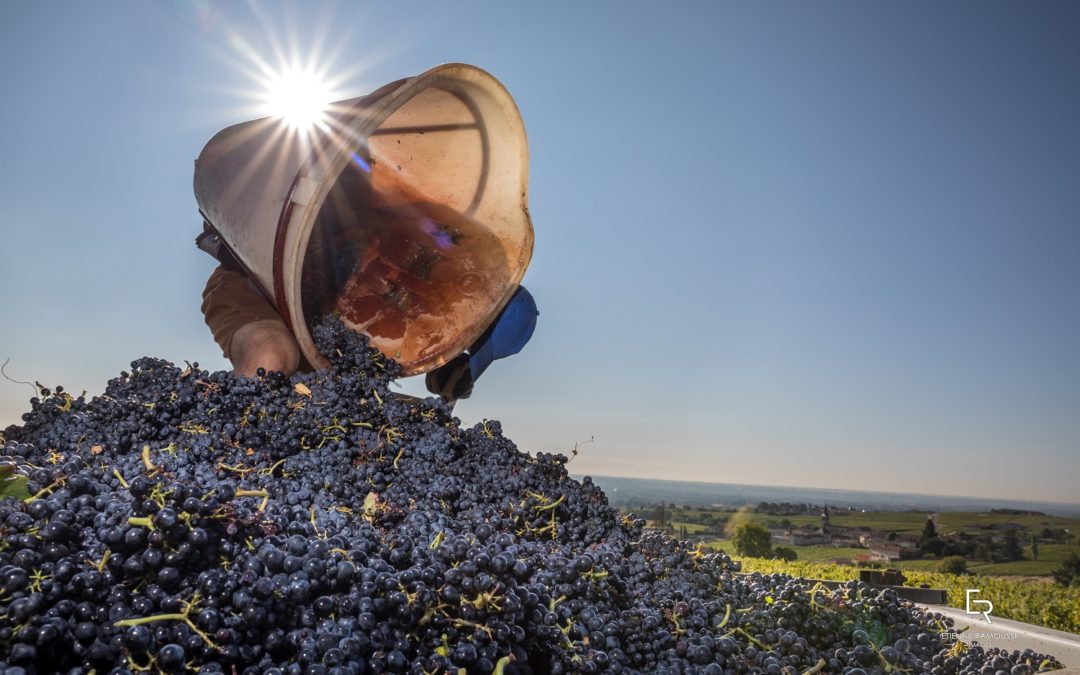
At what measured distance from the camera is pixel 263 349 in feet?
8.25

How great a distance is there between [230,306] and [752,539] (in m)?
22.1

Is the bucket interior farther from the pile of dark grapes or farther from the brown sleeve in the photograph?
the pile of dark grapes

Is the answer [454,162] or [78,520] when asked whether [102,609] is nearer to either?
[78,520]

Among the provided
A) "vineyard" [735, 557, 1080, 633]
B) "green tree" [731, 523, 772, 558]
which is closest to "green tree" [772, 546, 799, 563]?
"vineyard" [735, 557, 1080, 633]

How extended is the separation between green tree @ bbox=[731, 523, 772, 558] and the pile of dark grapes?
819 inches

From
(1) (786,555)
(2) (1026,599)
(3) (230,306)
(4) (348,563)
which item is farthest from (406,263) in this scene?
(1) (786,555)

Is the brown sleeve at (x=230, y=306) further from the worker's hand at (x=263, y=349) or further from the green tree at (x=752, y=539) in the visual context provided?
the green tree at (x=752, y=539)

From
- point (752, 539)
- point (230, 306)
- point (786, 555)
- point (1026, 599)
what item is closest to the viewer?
point (230, 306)

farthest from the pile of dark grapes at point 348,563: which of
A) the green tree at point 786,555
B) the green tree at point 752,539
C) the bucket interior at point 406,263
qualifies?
the green tree at point 752,539

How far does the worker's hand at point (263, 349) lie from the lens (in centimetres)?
249

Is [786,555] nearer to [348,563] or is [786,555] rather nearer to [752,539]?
[752,539]

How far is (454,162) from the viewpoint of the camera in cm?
302

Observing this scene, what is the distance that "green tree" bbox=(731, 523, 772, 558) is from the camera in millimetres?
21219

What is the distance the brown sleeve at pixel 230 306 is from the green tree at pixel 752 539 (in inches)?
816
